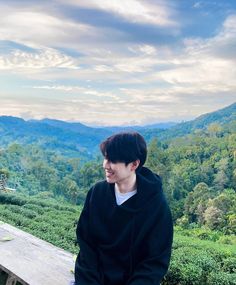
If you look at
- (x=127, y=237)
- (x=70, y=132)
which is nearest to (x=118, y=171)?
(x=127, y=237)

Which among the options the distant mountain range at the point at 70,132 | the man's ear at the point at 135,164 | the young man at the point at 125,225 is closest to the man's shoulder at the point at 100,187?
the young man at the point at 125,225

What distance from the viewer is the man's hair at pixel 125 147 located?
86.6 inches

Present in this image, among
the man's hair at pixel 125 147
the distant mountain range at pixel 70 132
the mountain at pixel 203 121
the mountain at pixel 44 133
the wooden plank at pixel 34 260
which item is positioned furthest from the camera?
the mountain at pixel 44 133

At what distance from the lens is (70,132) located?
117438 mm

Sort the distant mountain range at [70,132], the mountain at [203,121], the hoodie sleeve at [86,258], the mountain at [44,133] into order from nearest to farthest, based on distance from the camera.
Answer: the hoodie sleeve at [86,258], the mountain at [203,121], the distant mountain range at [70,132], the mountain at [44,133]

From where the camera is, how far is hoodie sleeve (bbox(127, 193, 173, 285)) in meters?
2.22

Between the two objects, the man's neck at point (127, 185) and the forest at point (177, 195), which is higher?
the man's neck at point (127, 185)

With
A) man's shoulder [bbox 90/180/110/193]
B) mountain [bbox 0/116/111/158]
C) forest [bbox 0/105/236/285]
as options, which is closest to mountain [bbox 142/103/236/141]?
forest [bbox 0/105/236/285]

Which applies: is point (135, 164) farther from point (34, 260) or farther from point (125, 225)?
point (34, 260)

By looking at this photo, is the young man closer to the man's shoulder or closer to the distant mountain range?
the man's shoulder

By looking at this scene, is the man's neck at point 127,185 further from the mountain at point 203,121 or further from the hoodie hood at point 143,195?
the mountain at point 203,121

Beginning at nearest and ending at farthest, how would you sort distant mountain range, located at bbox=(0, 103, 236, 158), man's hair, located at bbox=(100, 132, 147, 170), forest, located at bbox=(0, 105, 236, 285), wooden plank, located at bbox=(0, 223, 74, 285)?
man's hair, located at bbox=(100, 132, 147, 170) < wooden plank, located at bbox=(0, 223, 74, 285) < forest, located at bbox=(0, 105, 236, 285) < distant mountain range, located at bbox=(0, 103, 236, 158)

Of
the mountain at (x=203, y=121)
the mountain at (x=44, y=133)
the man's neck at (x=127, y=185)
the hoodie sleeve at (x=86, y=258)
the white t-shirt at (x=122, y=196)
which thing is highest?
the mountain at (x=203, y=121)

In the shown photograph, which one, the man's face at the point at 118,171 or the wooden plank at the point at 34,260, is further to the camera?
the wooden plank at the point at 34,260
